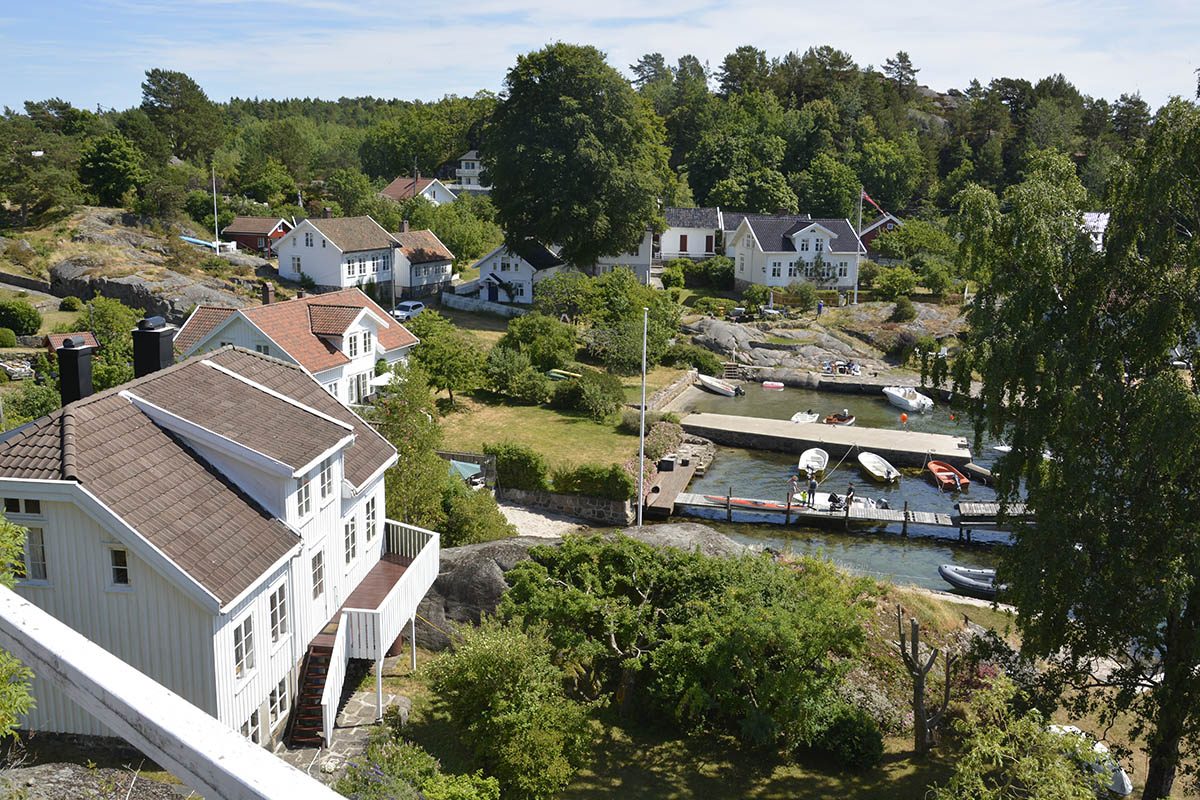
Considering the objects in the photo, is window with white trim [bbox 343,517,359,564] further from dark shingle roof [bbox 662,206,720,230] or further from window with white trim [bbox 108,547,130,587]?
dark shingle roof [bbox 662,206,720,230]

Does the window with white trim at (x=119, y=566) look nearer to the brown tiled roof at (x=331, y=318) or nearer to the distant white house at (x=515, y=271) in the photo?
the brown tiled roof at (x=331, y=318)

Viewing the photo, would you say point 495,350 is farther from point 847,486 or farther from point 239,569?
point 239,569

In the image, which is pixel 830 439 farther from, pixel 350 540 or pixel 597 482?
pixel 350 540

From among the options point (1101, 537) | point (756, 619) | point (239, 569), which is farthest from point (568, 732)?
point (1101, 537)

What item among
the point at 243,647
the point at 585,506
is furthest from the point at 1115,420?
the point at 585,506

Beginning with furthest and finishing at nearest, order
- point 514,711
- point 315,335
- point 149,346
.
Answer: point 315,335 < point 149,346 < point 514,711

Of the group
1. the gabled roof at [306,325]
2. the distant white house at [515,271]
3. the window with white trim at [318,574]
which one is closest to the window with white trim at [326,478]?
the window with white trim at [318,574]
